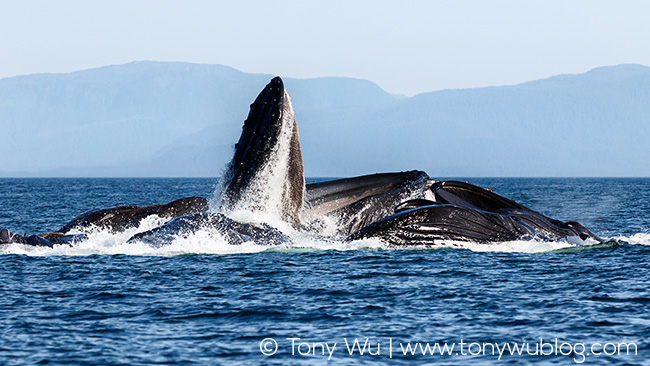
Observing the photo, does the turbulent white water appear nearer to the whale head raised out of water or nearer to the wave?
the wave

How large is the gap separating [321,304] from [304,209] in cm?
705

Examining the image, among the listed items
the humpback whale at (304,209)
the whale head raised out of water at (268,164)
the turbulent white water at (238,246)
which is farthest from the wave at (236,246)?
the whale head raised out of water at (268,164)

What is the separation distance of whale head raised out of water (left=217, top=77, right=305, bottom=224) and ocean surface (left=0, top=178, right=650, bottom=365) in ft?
3.49

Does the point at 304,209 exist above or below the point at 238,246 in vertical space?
above

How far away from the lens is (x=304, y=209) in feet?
71.2

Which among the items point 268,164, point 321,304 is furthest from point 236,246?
point 321,304

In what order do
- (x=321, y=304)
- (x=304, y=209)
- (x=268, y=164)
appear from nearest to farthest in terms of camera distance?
1. (x=321, y=304)
2. (x=268, y=164)
3. (x=304, y=209)

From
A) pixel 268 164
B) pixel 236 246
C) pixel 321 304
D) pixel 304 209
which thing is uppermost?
pixel 268 164

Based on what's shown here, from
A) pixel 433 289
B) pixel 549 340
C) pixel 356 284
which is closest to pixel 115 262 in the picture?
pixel 356 284

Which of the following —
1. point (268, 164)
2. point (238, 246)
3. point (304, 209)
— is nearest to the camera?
point (268, 164)

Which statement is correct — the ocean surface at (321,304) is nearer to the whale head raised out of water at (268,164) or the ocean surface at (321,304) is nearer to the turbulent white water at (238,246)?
the turbulent white water at (238,246)

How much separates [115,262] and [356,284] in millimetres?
5725

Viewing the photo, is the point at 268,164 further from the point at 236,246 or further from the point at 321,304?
the point at 321,304

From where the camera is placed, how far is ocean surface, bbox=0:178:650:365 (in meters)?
11.8
